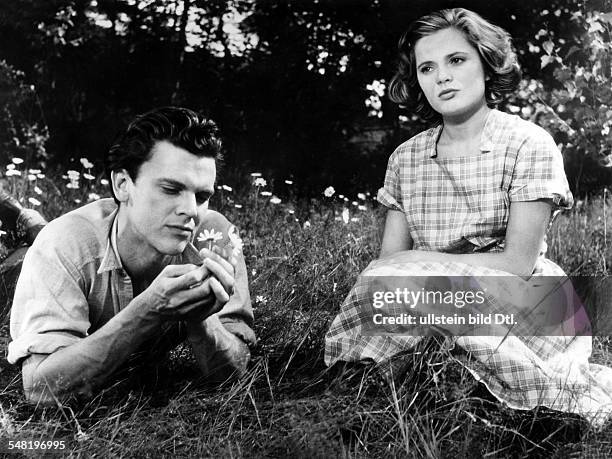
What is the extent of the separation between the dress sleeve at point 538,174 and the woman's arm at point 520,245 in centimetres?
3

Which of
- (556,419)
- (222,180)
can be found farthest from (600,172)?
(556,419)

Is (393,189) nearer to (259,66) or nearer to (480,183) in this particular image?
(480,183)

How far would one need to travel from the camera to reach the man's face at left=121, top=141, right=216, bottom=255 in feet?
6.64

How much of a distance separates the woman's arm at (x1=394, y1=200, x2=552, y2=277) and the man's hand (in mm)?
642

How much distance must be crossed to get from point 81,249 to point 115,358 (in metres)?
0.31

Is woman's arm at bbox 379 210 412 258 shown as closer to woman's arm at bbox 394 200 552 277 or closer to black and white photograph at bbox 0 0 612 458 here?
black and white photograph at bbox 0 0 612 458

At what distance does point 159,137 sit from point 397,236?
85cm

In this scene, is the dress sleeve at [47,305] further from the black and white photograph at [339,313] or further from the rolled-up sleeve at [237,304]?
the rolled-up sleeve at [237,304]

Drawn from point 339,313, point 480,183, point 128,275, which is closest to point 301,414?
point 339,313

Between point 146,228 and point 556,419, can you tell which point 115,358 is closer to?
point 146,228

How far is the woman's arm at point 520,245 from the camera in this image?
2119 mm

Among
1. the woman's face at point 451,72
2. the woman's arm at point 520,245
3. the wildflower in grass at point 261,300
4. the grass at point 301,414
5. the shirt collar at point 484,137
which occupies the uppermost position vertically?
the woman's face at point 451,72

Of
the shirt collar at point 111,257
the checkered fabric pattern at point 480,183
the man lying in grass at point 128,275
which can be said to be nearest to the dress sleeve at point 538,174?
the checkered fabric pattern at point 480,183

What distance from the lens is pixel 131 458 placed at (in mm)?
1792
